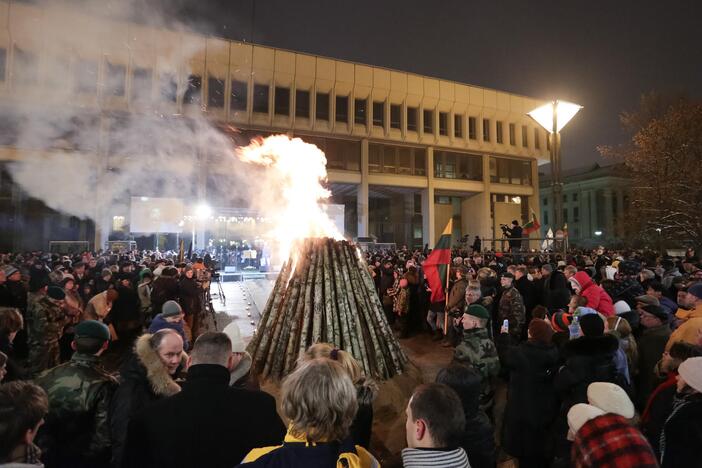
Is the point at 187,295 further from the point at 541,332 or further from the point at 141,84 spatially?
the point at 141,84

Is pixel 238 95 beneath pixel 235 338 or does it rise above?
above

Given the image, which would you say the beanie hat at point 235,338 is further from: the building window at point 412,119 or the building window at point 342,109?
the building window at point 412,119

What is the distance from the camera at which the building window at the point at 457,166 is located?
125 ft

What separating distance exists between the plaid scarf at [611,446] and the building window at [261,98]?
103 feet

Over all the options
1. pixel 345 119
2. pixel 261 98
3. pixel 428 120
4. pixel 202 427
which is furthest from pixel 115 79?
pixel 428 120

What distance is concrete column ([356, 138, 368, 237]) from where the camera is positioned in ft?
110

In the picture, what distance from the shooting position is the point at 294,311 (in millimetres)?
6191

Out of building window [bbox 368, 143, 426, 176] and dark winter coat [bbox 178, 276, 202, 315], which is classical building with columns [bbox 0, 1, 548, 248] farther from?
dark winter coat [bbox 178, 276, 202, 315]

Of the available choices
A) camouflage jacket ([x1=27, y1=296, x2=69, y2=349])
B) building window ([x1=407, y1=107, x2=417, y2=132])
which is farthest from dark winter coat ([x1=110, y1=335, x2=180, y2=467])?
building window ([x1=407, y1=107, x2=417, y2=132])

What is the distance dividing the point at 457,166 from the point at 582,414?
3855cm

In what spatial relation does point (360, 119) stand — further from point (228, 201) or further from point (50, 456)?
point (50, 456)

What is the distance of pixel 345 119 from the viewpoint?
33.8 meters

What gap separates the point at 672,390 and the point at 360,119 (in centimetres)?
3341

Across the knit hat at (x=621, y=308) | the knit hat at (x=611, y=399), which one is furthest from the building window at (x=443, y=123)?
the knit hat at (x=611, y=399)
